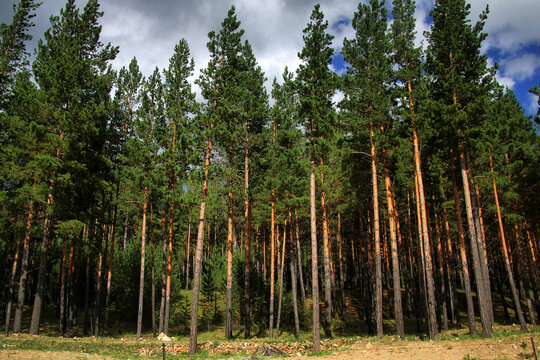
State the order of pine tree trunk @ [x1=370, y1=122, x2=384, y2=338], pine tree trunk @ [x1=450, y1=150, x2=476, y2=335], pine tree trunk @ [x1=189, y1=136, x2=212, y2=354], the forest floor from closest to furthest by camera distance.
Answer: the forest floor → pine tree trunk @ [x1=189, y1=136, x2=212, y2=354] → pine tree trunk @ [x1=450, y1=150, x2=476, y2=335] → pine tree trunk @ [x1=370, y1=122, x2=384, y2=338]

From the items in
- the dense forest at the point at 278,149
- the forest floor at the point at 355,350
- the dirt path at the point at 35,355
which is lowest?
the forest floor at the point at 355,350

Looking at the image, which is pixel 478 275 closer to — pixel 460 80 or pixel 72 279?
pixel 460 80

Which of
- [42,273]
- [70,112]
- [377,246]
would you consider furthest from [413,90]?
[42,273]

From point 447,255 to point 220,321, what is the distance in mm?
22522

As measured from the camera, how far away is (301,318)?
25.9m

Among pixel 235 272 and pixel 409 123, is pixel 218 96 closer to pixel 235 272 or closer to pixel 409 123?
pixel 409 123

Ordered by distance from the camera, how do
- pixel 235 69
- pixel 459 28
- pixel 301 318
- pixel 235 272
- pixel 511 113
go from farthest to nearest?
pixel 235 272 < pixel 301 318 < pixel 511 113 < pixel 235 69 < pixel 459 28

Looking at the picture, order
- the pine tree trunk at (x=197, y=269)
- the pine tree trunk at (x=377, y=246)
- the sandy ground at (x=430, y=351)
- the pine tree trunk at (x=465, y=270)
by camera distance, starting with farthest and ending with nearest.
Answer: the pine tree trunk at (x=377, y=246) → the pine tree trunk at (x=465, y=270) → the pine tree trunk at (x=197, y=269) → the sandy ground at (x=430, y=351)

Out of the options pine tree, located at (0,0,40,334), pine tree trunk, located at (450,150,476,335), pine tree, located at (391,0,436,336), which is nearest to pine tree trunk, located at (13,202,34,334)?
pine tree, located at (0,0,40,334)

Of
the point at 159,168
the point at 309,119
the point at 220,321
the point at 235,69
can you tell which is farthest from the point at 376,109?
the point at 220,321

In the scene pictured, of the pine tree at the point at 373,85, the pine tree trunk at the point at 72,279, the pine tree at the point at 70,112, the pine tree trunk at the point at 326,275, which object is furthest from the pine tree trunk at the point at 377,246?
the pine tree trunk at the point at 72,279

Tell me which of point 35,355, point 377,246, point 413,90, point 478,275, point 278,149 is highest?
point 413,90

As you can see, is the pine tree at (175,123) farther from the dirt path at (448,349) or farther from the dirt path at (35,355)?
the dirt path at (448,349)

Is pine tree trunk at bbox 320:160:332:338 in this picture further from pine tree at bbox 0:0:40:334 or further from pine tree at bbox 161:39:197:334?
pine tree at bbox 0:0:40:334
